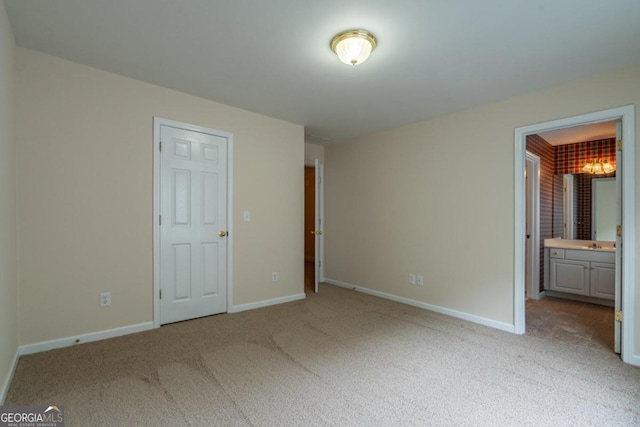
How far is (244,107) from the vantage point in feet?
11.8

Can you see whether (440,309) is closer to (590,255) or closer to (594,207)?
(590,255)

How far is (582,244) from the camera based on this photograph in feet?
14.7

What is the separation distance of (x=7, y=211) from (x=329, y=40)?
8.11ft

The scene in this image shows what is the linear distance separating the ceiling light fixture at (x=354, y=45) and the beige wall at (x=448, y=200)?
189 centimetres

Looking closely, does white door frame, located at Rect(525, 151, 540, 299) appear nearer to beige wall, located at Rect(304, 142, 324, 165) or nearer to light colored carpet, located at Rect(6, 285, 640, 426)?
light colored carpet, located at Rect(6, 285, 640, 426)

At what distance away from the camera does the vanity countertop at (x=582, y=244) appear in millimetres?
4184

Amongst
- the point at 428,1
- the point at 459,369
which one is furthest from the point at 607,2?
the point at 459,369

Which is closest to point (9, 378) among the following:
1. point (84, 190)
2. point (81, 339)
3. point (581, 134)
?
point (81, 339)

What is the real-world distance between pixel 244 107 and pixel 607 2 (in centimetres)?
313

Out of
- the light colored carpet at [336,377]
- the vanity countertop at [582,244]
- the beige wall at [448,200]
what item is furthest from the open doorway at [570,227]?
the light colored carpet at [336,377]

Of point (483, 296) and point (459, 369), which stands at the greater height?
point (483, 296)

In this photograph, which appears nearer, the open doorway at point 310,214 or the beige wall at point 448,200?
the beige wall at point 448,200

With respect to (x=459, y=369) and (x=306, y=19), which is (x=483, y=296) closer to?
(x=459, y=369)

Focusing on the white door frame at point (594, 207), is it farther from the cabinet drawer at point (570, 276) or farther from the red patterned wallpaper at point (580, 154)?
the cabinet drawer at point (570, 276)
